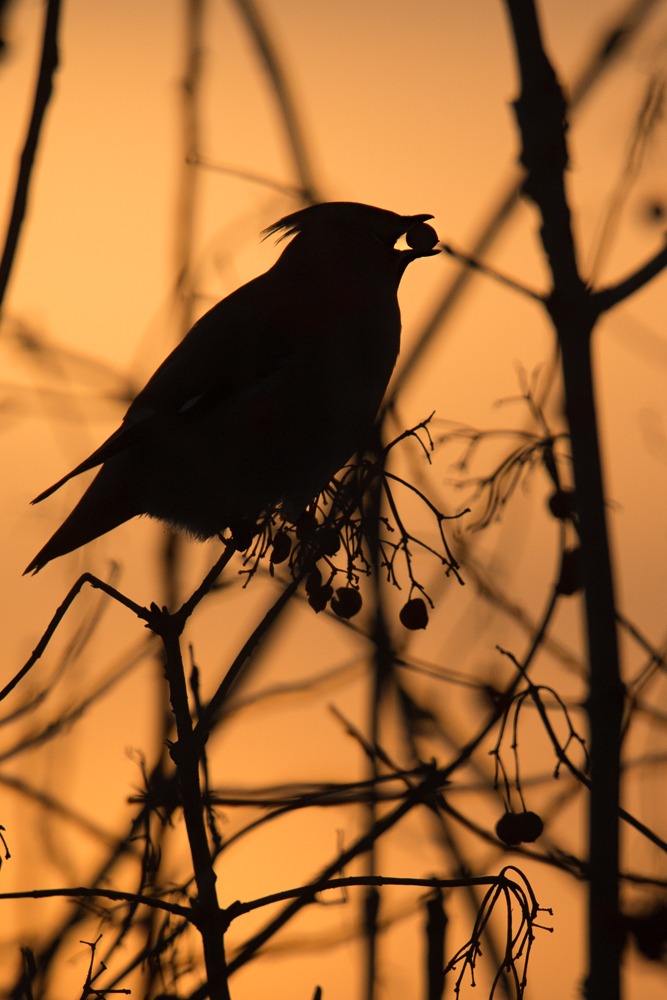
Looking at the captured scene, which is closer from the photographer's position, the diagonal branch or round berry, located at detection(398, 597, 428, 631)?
the diagonal branch

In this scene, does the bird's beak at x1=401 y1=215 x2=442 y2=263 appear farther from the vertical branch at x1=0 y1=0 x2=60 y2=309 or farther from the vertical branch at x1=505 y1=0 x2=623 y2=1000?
the vertical branch at x1=0 y1=0 x2=60 y2=309

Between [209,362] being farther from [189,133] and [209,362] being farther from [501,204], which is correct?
[501,204]

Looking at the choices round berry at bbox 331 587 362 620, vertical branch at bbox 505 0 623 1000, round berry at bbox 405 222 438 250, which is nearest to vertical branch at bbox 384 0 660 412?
vertical branch at bbox 505 0 623 1000

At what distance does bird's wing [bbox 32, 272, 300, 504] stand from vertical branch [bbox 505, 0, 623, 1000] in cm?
102

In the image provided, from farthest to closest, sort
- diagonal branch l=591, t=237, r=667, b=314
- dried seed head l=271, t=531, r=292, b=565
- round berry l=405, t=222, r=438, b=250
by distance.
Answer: round berry l=405, t=222, r=438, b=250, dried seed head l=271, t=531, r=292, b=565, diagonal branch l=591, t=237, r=667, b=314

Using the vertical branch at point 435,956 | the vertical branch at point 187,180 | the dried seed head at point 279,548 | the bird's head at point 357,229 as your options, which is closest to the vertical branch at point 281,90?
the vertical branch at point 187,180

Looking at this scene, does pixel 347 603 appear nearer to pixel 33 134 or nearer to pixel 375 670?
pixel 375 670

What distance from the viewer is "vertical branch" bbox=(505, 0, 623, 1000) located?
1765 millimetres

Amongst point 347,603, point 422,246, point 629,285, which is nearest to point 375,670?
point 347,603

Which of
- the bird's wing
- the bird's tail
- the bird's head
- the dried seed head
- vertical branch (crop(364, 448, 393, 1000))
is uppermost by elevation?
the bird's head

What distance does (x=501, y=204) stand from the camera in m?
2.02

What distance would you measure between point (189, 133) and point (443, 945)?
1802mm

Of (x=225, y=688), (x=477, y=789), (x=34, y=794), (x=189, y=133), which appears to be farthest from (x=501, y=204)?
(x=34, y=794)

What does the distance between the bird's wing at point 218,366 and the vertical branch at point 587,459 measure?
1018 mm
